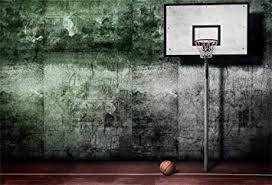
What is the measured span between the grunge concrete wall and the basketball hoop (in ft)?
1.90

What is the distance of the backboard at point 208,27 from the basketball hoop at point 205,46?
0.06 metres

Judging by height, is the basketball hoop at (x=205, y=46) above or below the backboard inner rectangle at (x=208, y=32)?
below

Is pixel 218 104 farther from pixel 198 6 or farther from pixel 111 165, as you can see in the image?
pixel 111 165

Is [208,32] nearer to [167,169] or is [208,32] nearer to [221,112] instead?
[221,112]

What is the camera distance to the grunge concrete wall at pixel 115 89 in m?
6.13

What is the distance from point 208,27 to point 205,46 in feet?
1.06

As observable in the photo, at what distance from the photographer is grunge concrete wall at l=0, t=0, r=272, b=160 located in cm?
613

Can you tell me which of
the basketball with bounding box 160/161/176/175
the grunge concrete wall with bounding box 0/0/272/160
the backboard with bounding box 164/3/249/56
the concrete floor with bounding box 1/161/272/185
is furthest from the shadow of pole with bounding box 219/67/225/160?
the basketball with bounding box 160/161/176/175

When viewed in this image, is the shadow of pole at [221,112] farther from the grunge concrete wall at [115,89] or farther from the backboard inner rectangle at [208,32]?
the backboard inner rectangle at [208,32]

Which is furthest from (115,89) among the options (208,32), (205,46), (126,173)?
(208,32)

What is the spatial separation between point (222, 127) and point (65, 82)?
2786mm

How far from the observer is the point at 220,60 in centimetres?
611

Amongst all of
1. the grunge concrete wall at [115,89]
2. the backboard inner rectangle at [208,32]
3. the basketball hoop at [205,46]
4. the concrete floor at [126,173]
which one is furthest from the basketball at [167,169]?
the backboard inner rectangle at [208,32]

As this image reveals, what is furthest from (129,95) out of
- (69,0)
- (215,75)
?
(69,0)
